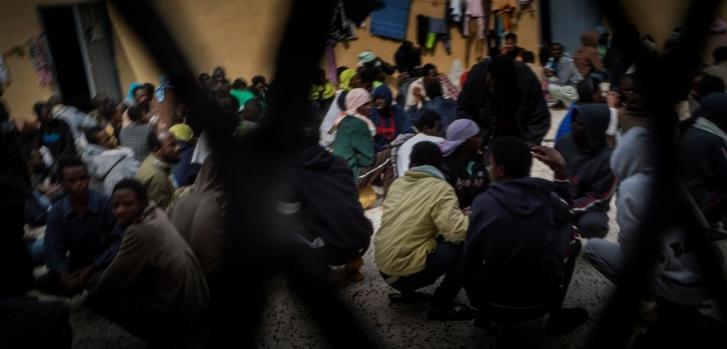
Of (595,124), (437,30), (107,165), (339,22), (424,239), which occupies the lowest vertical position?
(437,30)

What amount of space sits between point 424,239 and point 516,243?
0.73 m

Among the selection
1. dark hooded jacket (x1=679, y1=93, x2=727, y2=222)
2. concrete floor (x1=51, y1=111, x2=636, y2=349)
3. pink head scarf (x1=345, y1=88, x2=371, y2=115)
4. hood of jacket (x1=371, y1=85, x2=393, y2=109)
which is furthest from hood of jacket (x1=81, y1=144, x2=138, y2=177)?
dark hooded jacket (x1=679, y1=93, x2=727, y2=222)

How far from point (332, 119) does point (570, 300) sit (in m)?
3.32

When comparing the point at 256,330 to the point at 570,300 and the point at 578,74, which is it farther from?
the point at 578,74

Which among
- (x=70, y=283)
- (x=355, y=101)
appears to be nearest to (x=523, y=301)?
(x=70, y=283)

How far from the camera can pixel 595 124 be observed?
156 inches

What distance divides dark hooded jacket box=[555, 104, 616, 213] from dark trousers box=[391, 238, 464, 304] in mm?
839

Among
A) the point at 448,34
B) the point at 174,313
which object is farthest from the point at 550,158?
the point at 448,34

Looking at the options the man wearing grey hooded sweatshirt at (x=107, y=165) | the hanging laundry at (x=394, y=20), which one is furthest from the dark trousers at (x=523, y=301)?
the hanging laundry at (x=394, y=20)

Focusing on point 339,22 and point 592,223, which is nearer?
point 339,22

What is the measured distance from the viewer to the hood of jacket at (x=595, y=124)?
395 centimetres

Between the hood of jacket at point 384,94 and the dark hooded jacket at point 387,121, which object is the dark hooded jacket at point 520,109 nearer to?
the dark hooded jacket at point 387,121

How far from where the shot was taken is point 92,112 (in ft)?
27.0

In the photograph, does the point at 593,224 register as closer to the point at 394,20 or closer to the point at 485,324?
the point at 485,324
